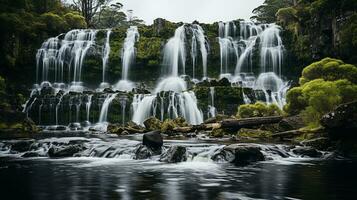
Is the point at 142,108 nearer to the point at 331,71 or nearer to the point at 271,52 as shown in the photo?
the point at 331,71

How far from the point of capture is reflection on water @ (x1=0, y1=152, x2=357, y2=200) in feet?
32.3

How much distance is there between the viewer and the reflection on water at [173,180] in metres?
9.84

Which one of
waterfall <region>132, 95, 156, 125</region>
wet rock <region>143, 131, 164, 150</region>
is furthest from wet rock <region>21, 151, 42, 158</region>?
waterfall <region>132, 95, 156, 125</region>

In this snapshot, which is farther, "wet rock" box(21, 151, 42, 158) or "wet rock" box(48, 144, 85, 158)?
"wet rock" box(21, 151, 42, 158)

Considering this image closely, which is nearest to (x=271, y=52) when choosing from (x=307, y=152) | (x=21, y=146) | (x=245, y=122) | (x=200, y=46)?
(x=200, y=46)

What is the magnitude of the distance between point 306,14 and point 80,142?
125 feet

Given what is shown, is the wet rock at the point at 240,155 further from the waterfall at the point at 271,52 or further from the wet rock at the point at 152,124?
the waterfall at the point at 271,52

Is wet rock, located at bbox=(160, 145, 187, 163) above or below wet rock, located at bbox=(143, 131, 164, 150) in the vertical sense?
below

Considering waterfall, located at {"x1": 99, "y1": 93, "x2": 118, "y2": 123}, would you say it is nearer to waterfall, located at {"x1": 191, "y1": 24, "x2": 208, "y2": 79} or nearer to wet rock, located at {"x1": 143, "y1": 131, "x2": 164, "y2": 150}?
waterfall, located at {"x1": 191, "y1": 24, "x2": 208, "y2": 79}

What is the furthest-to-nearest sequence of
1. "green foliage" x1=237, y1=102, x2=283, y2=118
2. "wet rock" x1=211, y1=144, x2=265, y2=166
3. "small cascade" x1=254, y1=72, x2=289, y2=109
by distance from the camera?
"small cascade" x1=254, y1=72, x2=289, y2=109 < "green foliage" x1=237, y1=102, x2=283, y2=118 < "wet rock" x1=211, y1=144, x2=265, y2=166

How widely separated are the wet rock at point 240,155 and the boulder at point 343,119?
157 inches

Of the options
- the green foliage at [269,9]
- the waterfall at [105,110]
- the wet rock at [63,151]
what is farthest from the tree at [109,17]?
the wet rock at [63,151]

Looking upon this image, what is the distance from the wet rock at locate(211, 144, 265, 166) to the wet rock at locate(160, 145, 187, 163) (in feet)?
4.08

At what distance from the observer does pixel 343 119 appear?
17.9m
